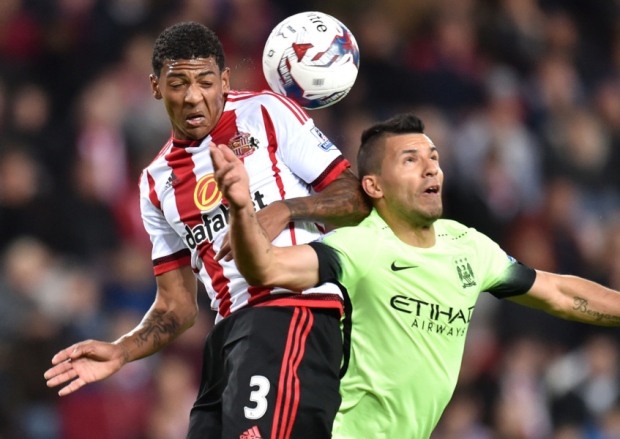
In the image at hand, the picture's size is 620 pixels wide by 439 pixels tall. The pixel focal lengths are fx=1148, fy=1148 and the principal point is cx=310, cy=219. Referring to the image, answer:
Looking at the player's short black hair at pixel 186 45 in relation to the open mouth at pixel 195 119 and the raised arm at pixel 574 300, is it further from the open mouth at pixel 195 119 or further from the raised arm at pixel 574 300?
the raised arm at pixel 574 300

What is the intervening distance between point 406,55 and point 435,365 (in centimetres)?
661

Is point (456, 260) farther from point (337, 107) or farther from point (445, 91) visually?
point (445, 91)

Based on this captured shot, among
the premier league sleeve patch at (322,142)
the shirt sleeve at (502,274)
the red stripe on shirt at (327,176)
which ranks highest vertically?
the premier league sleeve patch at (322,142)

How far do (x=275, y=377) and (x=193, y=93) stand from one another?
1.16 meters

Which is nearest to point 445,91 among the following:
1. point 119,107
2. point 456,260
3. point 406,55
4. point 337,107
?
point 406,55

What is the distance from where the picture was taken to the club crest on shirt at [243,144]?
461cm

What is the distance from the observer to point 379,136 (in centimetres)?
482

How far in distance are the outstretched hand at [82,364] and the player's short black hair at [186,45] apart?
1.15 m

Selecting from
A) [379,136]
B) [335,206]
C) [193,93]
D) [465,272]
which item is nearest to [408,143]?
[379,136]

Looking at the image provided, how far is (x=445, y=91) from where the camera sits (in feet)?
35.0

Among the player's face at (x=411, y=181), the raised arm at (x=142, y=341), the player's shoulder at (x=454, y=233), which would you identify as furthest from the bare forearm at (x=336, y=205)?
the raised arm at (x=142, y=341)

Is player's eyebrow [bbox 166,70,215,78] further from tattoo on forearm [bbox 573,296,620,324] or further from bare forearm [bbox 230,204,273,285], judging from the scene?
tattoo on forearm [bbox 573,296,620,324]

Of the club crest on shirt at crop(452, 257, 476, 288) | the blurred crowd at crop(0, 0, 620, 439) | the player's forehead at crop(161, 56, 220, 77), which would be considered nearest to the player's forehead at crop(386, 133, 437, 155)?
the club crest on shirt at crop(452, 257, 476, 288)

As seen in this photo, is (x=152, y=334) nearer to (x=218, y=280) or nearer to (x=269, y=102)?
(x=218, y=280)
